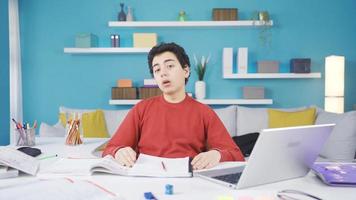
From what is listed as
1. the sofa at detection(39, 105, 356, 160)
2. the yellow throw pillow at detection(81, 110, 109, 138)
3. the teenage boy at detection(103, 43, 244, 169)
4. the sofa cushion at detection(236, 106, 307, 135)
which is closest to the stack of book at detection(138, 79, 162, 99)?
the sofa at detection(39, 105, 356, 160)

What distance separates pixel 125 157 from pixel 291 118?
7.55 feet

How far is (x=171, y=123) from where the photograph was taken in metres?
1.49

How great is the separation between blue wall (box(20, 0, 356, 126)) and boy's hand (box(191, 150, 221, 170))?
2.68 meters

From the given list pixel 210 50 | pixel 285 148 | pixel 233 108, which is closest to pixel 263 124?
pixel 233 108

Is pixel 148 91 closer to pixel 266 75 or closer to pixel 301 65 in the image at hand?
pixel 266 75

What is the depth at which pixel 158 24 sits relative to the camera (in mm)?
3752

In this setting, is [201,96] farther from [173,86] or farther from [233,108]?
[173,86]

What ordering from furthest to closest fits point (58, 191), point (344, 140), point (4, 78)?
point (4, 78) → point (344, 140) → point (58, 191)

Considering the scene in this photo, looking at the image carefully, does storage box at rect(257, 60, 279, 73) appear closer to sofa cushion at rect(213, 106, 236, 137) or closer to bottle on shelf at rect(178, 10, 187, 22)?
sofa cushion at rect(213, 106, 236, 137)

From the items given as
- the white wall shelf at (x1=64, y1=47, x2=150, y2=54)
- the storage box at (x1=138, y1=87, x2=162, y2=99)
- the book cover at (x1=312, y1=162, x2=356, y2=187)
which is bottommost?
the book cover at (x1=312, y1=162, x2=356, y2=187)

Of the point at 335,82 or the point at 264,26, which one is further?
the point at 264,26

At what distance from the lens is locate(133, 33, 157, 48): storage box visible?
12.2 feet

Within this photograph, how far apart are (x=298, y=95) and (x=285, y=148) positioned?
3098 millimetres

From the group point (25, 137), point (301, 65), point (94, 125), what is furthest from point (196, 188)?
point (301, 65)
